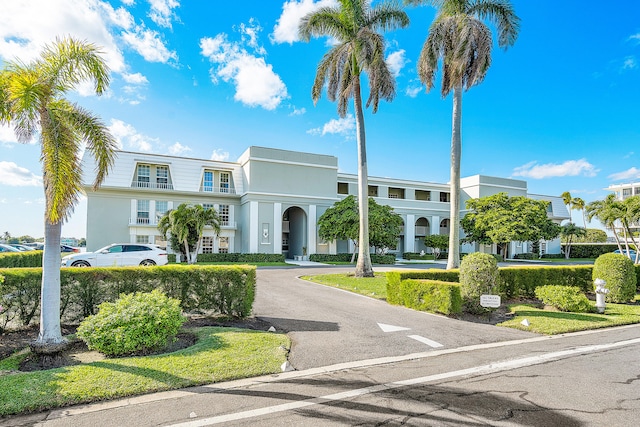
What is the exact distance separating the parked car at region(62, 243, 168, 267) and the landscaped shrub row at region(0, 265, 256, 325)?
11.1 m

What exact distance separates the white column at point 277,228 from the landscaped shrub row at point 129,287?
73.0ft

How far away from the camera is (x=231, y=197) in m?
31.9

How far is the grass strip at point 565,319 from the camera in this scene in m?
7.82

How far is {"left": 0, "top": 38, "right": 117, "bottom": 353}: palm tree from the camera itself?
17.2 ft

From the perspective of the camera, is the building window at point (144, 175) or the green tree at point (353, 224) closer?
the green tree at point (353, 224)

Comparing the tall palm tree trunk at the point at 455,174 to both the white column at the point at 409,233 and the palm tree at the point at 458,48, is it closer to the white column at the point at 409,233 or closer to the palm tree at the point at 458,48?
the palm tree at the point at 458,48

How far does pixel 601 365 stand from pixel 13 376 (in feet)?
28.1

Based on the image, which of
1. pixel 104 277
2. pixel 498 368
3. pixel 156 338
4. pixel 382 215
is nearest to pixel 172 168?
pixel 382 215

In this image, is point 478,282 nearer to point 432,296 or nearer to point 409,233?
point 432,296

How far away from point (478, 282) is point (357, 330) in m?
3.80

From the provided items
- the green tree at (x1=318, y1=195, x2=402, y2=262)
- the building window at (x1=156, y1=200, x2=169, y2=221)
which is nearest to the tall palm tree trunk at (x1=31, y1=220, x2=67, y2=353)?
the green tree at (x1=318, y1=195, x2=402, y2=262)

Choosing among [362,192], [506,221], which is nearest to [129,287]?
[362,192]

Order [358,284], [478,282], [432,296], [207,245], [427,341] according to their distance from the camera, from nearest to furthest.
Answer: [427,341] < [478,282] < [432,296] < [358,284] < [207,245]

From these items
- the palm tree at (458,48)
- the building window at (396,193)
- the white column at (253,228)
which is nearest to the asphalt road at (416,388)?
the palm tree at (458,48)
